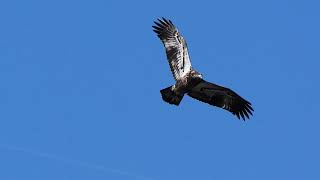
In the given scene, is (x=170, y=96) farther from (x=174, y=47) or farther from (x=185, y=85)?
(x=174, y=47)

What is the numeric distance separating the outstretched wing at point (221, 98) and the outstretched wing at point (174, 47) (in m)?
1.18

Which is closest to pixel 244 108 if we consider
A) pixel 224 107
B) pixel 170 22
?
pixel 224 107

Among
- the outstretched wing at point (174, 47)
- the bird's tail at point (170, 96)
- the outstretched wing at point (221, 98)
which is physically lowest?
the bird's tail at point (170, 96)

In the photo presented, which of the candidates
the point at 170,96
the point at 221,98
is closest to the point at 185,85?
the point at 170,96

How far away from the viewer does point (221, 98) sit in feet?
120

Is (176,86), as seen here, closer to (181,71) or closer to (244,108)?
(181,71)

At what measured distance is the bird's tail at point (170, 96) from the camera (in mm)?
34312

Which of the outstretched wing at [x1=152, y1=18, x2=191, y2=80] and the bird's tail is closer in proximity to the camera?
the bird's tail

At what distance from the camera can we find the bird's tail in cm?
3431

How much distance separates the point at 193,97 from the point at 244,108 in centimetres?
293

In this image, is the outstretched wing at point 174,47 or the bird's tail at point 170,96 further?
the outstretched wing at point 174,47

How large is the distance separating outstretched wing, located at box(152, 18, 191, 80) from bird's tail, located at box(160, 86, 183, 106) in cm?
121

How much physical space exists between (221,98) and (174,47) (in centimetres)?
357

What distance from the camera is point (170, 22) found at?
126 feet
